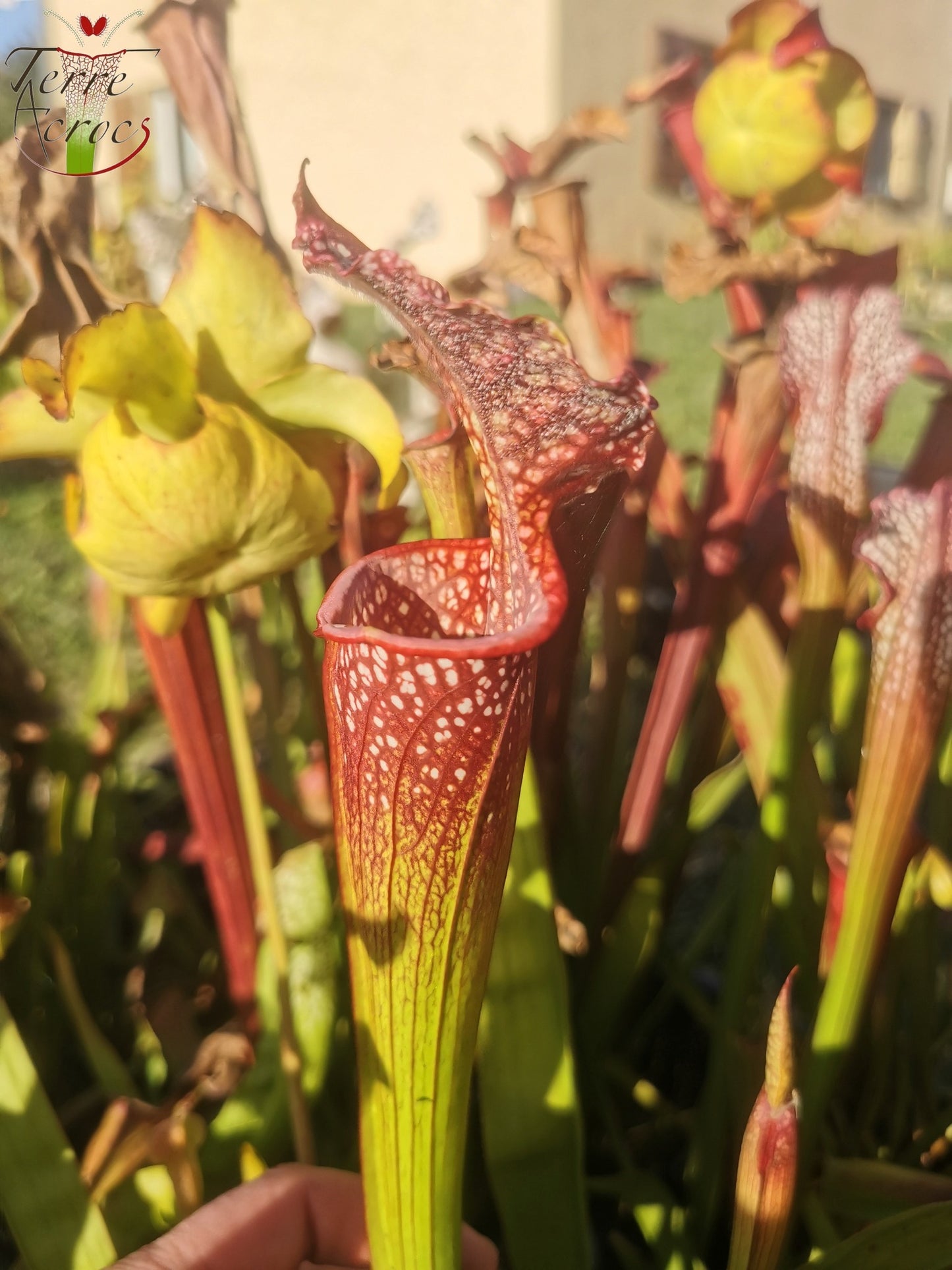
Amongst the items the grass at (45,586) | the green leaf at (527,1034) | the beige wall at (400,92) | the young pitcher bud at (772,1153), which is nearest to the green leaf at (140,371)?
the green leaf at (527,1034)

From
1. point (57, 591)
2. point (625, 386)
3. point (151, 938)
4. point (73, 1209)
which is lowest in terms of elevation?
point (57, 591)

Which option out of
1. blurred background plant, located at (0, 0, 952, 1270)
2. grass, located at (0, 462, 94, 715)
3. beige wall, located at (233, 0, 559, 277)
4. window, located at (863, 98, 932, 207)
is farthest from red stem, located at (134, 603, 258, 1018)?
beige wall, located at (233, 0, 559, 277)

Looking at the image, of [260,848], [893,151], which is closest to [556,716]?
[260,848]

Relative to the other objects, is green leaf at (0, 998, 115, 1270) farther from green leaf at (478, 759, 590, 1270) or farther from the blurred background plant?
green leaf at (478, 759, 590, 1270)

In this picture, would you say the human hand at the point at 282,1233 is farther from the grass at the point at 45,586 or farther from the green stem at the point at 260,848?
the grass at the point at 45,586

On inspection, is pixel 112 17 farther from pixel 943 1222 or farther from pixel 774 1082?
pixel 943 1222

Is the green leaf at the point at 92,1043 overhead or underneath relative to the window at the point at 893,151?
underneath

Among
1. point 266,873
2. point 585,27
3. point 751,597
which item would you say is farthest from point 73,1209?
point 585,27
